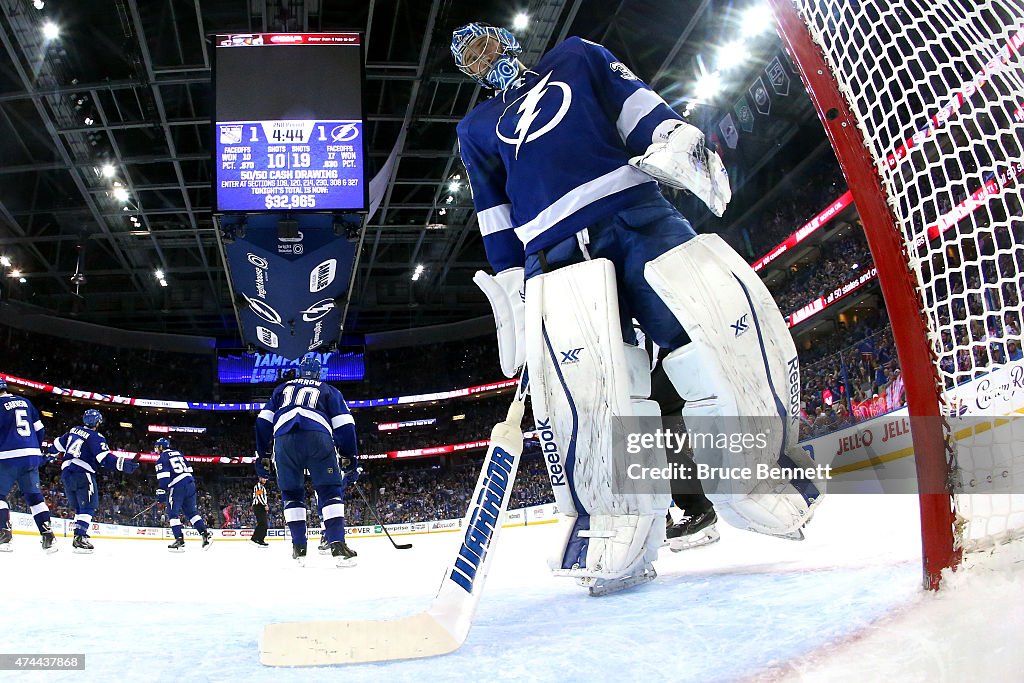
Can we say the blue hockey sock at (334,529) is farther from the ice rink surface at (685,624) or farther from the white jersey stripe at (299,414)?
the ice rink surface at (685,624)

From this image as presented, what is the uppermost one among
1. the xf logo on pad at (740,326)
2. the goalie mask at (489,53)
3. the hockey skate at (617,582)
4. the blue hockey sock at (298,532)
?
the goalie mask at (489,53)

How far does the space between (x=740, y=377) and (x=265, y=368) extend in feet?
72.5

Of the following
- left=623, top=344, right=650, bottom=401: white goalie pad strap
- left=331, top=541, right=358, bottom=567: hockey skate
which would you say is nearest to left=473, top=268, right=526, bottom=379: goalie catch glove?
left=623, top=344, right=650, bottom=401: white goalie pad strap

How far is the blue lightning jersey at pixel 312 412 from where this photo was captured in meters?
5.02

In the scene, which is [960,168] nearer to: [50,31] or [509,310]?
[509,310]

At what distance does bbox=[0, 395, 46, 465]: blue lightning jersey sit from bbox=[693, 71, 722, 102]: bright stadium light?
9.59 meters

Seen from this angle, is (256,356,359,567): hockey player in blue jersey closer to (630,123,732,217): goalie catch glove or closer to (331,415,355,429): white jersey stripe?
(331,415,355,429): white jersey stripe

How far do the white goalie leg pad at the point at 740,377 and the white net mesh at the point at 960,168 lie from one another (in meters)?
A: 0.27

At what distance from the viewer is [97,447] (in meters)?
7.52

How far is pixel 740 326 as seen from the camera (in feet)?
4.33

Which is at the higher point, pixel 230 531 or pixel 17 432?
pixel 17 432

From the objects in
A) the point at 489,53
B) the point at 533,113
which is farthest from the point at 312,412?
the point at 533,113

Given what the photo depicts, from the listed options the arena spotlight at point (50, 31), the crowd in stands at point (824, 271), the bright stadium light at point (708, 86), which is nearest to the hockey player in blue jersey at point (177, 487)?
the arena spotlight at point (50, 31)

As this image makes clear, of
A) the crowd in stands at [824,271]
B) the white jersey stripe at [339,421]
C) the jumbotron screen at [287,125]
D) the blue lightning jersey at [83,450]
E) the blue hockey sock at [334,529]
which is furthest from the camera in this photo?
the crowd in stands at [824,271]
